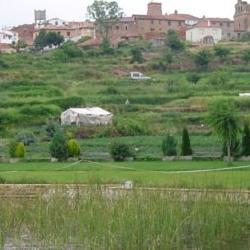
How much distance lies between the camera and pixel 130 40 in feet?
235

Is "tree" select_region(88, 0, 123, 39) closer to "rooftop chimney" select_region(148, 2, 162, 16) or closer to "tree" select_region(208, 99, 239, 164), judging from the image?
"rooftop chimney" select_region(148, 2, 162, 16)

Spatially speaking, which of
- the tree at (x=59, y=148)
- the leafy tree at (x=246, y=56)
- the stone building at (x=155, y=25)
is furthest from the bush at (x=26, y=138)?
the stone building at (x=155, y=25)

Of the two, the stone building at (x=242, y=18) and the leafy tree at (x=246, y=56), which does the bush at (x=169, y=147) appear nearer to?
the leafy tree at (x=246, y=56)

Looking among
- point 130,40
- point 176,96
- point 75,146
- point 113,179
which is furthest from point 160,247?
point 130,40

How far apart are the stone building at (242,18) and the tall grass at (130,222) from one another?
2674 inches

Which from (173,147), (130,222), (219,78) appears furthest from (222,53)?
(130,222)

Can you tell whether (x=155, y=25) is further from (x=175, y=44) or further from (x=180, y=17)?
(x=175, y=44)

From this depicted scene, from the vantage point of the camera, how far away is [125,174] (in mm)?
18812

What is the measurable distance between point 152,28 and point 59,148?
171 ft

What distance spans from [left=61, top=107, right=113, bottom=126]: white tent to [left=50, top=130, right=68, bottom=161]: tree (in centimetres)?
1011

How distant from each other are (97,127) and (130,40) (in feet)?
125

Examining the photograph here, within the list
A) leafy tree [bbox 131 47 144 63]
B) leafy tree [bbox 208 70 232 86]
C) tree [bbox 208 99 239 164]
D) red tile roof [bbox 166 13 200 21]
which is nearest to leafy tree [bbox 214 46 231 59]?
leafy tree [bbox 131 47 144 63]

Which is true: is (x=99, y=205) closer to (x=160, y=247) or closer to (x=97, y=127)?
(x=160, y=247)

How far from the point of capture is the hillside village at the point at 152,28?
241 feet
